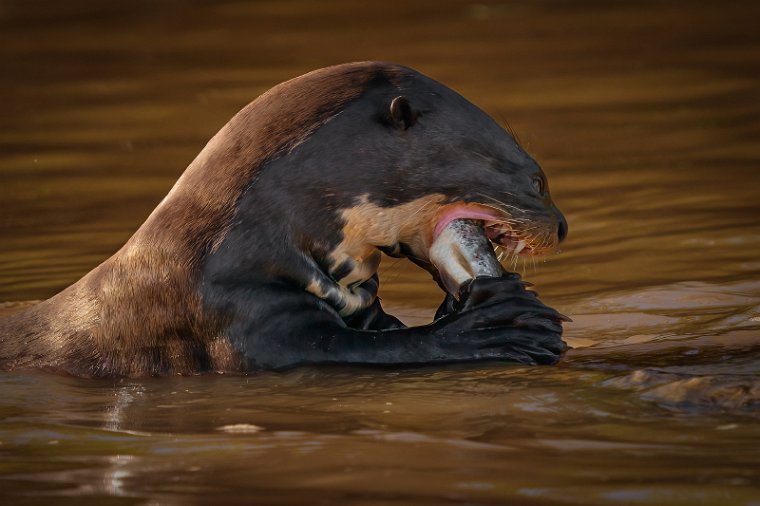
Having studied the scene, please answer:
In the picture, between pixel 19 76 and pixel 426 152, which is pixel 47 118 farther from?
pixel 426 152

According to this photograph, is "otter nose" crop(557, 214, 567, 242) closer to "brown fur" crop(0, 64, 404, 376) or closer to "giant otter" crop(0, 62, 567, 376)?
"giant otter" crop(0, 62, 567, 376)

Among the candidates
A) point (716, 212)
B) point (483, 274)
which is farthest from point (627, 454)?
point (716, 212)

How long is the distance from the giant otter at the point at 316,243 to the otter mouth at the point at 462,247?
0.01 m

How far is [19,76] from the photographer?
12.0 metres

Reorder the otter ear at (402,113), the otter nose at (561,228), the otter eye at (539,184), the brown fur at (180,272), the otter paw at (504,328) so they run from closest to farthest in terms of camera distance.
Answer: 1. the otter paw at (504,328)
2. the brown fur at (180,272)
3. the otter ear at (402,113)
4. the otter eye at (539,184)
5. the otter nose at (561,228)

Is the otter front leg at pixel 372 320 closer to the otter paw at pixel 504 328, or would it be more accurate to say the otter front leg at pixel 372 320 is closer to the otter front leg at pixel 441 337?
the otter front leg at pixel 441 337

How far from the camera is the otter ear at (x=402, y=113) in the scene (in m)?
5.27

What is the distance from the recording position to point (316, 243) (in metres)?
5.20

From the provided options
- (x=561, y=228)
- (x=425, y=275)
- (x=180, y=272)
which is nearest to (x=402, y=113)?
(x=561, y=228)

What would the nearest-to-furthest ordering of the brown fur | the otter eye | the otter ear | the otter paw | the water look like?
1. the water
2. the otter paw
3. the brown fur
4. the otter ear
5. the otter eye

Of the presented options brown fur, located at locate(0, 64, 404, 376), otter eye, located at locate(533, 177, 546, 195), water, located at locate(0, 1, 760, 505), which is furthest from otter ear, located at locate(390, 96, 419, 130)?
water, located at locate(0, 1, 760, 505)

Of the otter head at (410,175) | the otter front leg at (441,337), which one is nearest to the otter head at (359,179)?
the otter head at (410,175)

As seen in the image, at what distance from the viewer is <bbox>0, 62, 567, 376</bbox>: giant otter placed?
16.6 feet

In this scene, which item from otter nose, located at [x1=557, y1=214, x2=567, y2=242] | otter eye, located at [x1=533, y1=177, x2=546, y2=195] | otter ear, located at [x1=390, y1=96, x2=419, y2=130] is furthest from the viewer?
otter nose, located at [x1=557, y1=214, x2=567, y2=242]
